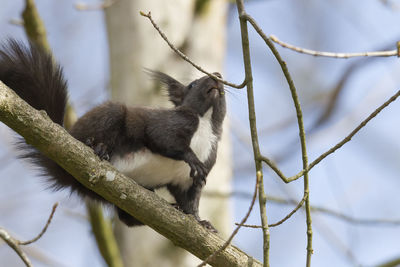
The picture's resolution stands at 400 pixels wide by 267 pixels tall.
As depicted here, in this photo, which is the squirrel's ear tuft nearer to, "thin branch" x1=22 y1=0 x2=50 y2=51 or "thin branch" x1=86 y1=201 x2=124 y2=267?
"thin branch" x1=22 y1=0 x2=50 y2=51

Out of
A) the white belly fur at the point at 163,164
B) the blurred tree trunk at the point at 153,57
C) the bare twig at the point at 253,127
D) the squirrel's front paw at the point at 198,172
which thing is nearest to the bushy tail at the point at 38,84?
the white belly fur at the point at 163,164

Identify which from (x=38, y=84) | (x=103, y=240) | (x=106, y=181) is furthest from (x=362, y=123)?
(x=103, y=240)

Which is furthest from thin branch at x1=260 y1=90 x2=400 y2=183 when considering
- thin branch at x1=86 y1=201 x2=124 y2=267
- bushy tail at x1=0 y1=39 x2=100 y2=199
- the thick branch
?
thin branch at x1=86 y1=201 x2=124 y2=267

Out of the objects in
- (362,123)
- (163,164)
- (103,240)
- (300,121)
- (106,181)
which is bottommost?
(103,240)

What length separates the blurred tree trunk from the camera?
4.57 metres

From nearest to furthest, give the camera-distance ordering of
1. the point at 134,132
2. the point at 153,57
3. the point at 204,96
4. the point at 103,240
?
the point at 134,132 → the point at 204,96 → the point at 103,240 → the point at 153,57

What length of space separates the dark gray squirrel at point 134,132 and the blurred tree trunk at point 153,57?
2.88 ft

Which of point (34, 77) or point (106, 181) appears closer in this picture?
point (106, 181)

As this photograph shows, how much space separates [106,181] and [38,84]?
3.38 ft

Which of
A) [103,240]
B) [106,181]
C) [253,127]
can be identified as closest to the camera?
[253,127]

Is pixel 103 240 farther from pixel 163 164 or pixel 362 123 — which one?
pixel 362 123

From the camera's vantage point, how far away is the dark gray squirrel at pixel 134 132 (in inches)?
126

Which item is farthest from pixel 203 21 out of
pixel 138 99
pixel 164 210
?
pixel 164 210

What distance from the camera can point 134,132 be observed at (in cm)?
340
